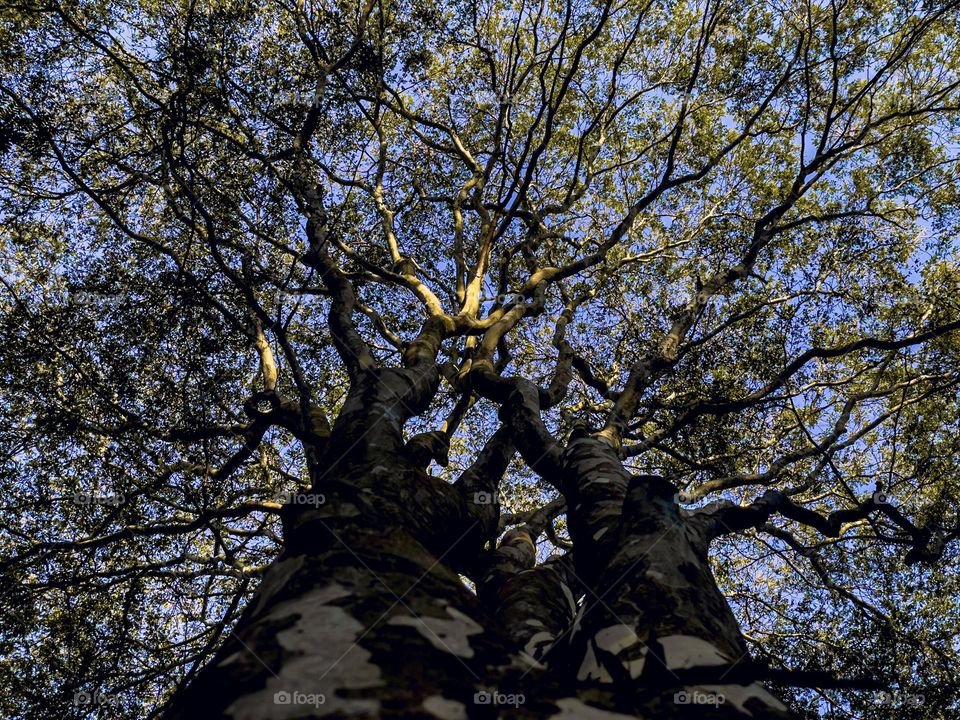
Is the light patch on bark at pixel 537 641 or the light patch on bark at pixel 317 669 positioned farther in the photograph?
the light patch on bark at pixel 537 641

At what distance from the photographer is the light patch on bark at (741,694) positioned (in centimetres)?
182

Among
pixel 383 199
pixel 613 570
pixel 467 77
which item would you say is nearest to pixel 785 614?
pixel 613 570

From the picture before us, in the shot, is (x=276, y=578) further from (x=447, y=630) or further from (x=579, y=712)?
(x=579, y=712)

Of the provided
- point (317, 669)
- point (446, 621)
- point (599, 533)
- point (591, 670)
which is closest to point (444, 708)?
point (317, 669)

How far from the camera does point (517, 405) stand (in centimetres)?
545

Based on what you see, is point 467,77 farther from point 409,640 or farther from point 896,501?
point 409,640

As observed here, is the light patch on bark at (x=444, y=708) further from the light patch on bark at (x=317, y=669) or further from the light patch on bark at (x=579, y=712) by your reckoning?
the light patch on bark at (x=579, y=712)

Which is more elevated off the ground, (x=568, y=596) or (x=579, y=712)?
(x=568, y=596)

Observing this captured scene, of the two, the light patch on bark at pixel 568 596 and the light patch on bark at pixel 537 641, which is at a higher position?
the light patch on bark at pixel 568 596

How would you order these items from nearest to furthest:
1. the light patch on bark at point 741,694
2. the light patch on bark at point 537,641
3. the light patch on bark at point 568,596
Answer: the light patch on bark at point 741,694 → the light patch on bark at point 537,641 → the light patch on bark at point 568,596

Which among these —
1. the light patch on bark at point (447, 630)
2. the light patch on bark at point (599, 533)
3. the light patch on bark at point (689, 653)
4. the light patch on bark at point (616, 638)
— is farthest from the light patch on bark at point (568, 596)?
the light patch on bark at point (447, 630)

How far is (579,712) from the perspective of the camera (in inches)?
66.1

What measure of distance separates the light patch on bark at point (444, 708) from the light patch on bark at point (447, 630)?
0.84ft

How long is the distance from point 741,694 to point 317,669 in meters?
1.26
